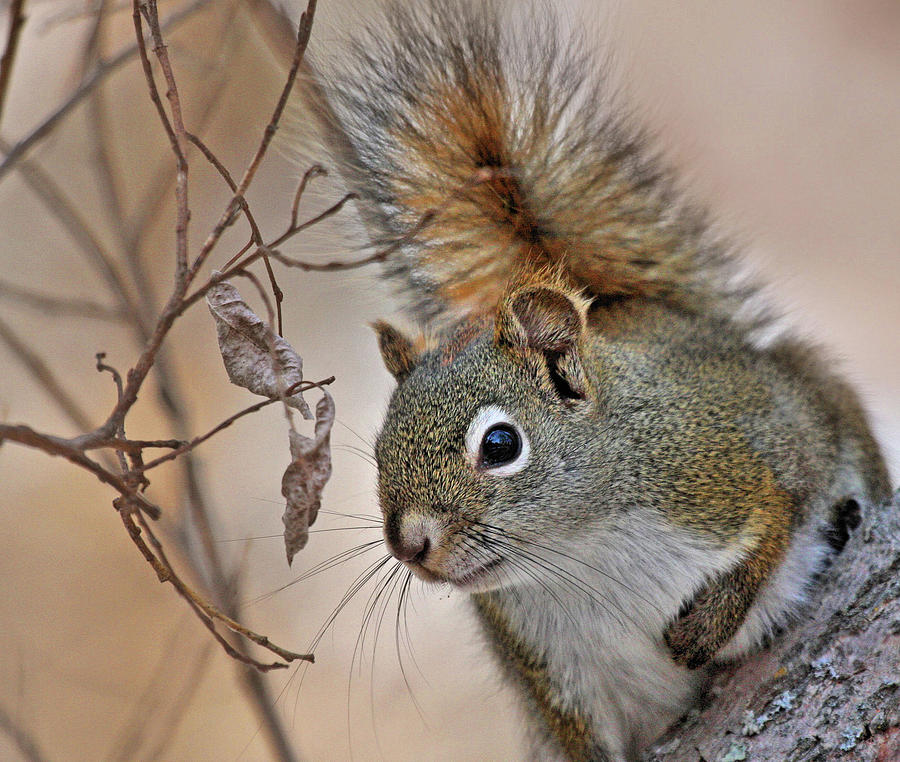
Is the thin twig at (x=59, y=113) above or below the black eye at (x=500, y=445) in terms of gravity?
above

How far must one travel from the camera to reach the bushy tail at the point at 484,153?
196 centimetres

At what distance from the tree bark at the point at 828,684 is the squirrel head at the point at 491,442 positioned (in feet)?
1.31

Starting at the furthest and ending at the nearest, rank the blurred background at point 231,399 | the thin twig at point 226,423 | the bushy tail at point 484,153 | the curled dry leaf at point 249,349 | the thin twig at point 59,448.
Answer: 1. the blurred background at point 231,399
2. the bushy tail at point 484,153
3. the curled dry leaf at point 249,349
4. the thin twig at point 226,423
5. the thin twig at point 59,448

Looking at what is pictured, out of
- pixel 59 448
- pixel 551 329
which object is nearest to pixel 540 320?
pixel 551 329

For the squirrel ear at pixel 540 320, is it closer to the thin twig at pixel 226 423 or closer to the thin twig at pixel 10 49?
the thin twig at pixel 226 423

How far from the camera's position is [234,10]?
1984 mm

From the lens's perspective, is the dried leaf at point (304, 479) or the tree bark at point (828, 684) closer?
the dried leaf at point (304, 479)

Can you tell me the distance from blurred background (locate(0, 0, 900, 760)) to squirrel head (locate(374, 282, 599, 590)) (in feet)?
3.04

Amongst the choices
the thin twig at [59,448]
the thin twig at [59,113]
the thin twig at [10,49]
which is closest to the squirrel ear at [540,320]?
the thin twig at [59,113]

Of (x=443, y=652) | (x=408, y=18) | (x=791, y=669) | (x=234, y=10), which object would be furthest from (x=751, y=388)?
(x=443, y=652)

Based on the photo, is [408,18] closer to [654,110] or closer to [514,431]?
[654,110]

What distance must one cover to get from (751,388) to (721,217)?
0.44m

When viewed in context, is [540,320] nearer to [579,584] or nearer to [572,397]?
[572,397]

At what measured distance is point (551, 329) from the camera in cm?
177
